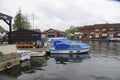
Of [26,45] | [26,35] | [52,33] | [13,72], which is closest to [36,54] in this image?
[26,45]

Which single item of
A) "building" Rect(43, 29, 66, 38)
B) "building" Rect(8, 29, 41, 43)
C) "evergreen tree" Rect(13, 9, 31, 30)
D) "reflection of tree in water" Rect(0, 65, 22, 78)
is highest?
"evergreen tree" Rect(13, 9, 31, 30)

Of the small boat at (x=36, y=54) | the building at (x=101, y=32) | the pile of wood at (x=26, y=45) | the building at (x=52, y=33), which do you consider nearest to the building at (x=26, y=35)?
the pile of wood at (x=26, y=45)

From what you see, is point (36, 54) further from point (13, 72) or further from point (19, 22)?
point (19, 22)

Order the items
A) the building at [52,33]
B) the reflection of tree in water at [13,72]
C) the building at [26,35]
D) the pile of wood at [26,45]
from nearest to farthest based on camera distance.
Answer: the reflection of tree in water at [13,72] → the pile of wood at [26,45] → the building at [26,35] → the building at [52,33]

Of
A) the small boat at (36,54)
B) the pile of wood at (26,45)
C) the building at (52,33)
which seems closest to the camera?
the small boat at (36,54)

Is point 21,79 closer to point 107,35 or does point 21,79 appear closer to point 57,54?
point 57,54

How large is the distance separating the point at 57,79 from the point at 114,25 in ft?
289

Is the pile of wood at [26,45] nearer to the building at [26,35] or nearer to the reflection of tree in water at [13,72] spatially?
the building at [26,35]

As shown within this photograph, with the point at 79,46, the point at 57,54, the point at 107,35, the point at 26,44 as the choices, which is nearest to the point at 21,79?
the point at 26,44

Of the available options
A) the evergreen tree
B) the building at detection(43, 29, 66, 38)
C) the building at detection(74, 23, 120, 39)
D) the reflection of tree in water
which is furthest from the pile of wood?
the building at detection(74, 23, 120, 39)

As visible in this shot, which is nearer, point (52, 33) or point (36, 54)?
point (36, 54)

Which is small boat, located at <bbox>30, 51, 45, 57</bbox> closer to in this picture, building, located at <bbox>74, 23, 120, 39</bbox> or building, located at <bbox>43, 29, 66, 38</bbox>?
building, located at <bbox>43, 29, 66, 38</bbox>

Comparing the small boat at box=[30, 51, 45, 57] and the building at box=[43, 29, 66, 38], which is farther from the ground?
the building at box=[43, 29, 66, 38]

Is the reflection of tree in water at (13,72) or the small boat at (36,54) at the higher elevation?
the small boat at (36,54)
